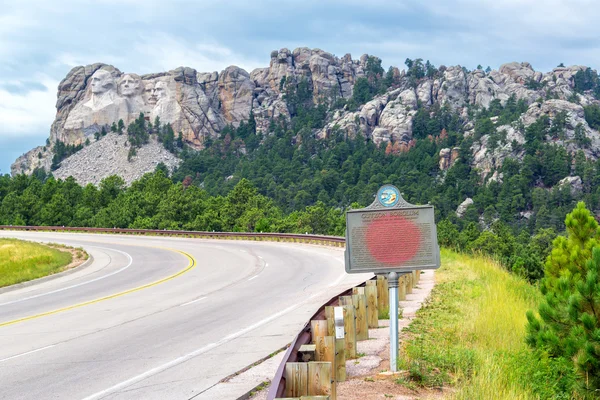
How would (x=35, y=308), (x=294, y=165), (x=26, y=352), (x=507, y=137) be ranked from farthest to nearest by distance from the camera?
(x=294, y=165) < (x=507, y=137) < (x=35, y=308) < (x=26, y=352)

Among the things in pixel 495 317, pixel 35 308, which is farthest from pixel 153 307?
pixel 495 317

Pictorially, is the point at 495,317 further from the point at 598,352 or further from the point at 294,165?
the point at 294,165

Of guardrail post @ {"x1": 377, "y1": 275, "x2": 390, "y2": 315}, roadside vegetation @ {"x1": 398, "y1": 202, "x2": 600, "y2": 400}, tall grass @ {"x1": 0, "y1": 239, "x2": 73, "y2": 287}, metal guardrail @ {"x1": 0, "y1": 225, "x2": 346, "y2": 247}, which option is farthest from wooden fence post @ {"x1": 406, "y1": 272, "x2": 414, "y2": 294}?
metal guardrail @ {"x1": 0, "y1": 225, "x2": 346, "y2": 247}

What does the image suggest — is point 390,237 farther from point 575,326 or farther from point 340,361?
point 575,326

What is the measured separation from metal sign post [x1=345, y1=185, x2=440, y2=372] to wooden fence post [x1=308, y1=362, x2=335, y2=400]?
7.10 feet

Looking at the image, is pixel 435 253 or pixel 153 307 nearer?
pixel 435 253

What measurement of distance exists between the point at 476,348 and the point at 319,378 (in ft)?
12.3

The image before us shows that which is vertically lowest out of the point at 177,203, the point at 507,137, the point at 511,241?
the point at 511,241

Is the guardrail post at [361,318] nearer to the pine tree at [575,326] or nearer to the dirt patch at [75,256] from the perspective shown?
the pine tree at [575,326]

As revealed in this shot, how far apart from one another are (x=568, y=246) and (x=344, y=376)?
18.7 feet

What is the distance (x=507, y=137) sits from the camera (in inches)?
6811

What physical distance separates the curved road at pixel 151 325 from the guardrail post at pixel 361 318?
1.33m

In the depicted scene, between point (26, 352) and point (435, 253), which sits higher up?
point (435, 253)

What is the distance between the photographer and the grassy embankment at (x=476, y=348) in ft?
23.3
